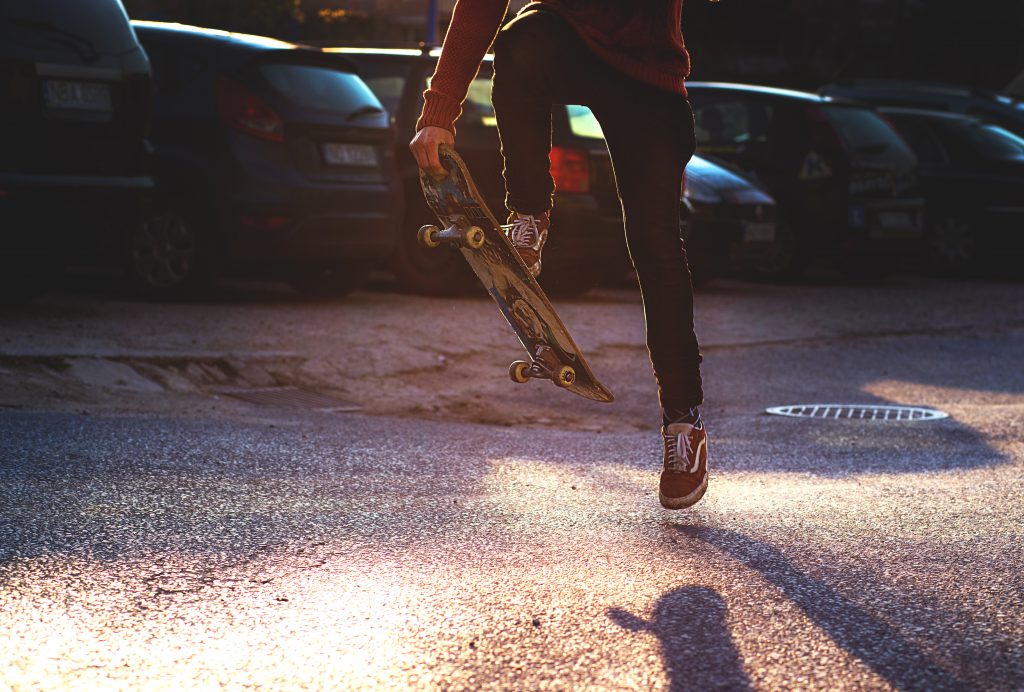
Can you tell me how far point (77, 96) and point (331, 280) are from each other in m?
2.93

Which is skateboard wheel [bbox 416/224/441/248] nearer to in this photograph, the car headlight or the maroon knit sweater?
the maroon knit sweater

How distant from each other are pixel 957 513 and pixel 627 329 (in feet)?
19.6

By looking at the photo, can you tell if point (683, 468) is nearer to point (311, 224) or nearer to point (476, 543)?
point (476, 543)

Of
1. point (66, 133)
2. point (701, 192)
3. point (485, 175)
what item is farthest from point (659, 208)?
point (701, 192)

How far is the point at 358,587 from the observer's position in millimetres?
3355

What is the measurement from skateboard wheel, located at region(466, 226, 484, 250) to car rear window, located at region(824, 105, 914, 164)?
10.6m

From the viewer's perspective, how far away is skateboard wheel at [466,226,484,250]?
4.06m

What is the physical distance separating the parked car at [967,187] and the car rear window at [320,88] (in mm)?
7256

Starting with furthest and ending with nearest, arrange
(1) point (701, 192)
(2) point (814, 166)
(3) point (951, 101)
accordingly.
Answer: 1. (3) point (951, 101)
2. (2) point (814, 166)
3. (1) point (701, 192)

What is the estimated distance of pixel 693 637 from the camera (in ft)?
9.96

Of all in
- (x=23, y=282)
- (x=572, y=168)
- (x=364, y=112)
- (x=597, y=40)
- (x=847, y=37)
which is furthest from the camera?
(x=847, y=37)

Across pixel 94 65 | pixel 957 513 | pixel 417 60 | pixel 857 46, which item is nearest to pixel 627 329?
pixel 417 60

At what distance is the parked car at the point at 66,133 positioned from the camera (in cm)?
792

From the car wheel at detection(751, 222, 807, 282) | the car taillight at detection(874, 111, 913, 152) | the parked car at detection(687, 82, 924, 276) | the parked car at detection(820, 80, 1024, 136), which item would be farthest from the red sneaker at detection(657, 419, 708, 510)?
the parked car at detection(820, 80, 1024, 136)
